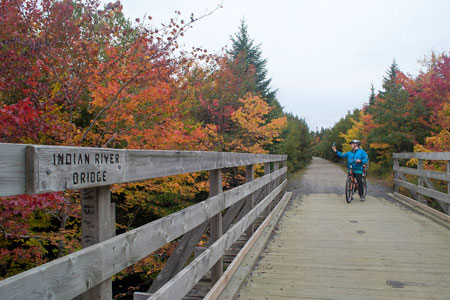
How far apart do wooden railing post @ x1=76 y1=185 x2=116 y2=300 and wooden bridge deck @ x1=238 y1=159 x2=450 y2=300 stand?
2165 millimetres

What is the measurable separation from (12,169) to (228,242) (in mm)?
2853

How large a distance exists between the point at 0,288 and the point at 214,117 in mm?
15888

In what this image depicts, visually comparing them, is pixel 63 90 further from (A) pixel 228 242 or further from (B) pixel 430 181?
(B) pixel 430 181

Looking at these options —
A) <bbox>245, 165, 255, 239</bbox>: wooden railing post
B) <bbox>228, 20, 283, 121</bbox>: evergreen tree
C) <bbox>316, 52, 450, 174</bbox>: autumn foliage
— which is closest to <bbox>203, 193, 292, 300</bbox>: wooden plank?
<bbox>245, 165, 255, 239</bbox>: wooden railing post

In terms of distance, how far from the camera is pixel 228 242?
3836 millimetres

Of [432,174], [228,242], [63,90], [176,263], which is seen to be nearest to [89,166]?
[176,263]

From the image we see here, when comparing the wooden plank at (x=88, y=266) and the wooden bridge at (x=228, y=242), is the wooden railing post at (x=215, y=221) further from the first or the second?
the wooden plank at (x=88, y=266)

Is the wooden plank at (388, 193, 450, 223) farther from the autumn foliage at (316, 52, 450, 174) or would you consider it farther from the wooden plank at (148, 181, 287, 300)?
the autumn foliage at (316, 52, 450, 174)

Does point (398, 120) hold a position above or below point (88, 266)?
above

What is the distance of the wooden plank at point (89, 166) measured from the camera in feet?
4.35

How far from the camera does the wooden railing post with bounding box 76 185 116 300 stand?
5.57 ft

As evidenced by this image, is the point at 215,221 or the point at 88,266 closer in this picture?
the point at 88,266

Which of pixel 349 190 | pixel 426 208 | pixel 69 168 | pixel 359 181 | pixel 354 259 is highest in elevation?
pixel 69 168

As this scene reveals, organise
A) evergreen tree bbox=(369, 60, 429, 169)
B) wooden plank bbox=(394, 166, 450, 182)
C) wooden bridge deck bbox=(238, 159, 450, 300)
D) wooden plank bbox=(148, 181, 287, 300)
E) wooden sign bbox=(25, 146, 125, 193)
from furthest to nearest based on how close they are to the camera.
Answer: evergreen tree bbox=(369, 60, 429, 169) < wooden plank bbox=(394, 166, 450, 182) < wooden bridge deck bbox=(238, 159, 450, 300) < wooden plank bbox=(148, 181, 287, 300) < wooden sign bbox=(25, 146, 125, 193)
